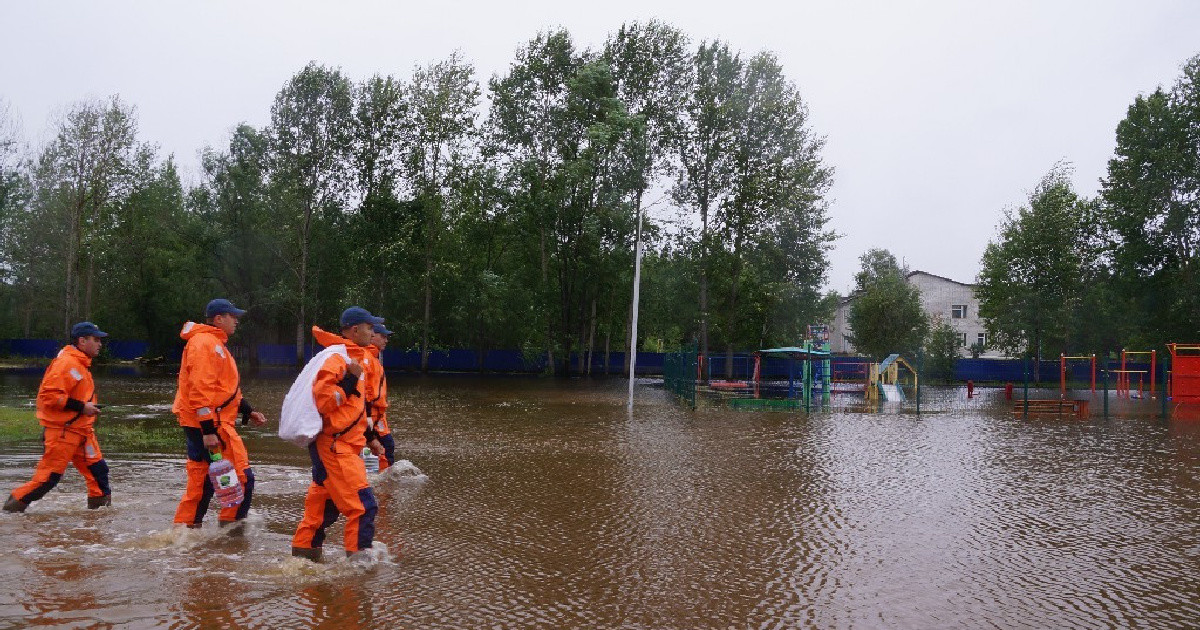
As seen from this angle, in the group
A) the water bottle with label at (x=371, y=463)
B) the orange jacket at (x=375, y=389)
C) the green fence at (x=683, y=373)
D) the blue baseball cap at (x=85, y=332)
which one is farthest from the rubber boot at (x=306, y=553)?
the green fence at (x=683, y=373)

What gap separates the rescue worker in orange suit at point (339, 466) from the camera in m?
5.52

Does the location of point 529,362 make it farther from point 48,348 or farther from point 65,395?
point 65,395

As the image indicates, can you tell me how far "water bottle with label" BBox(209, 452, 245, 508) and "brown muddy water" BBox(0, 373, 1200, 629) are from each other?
36 centimetres

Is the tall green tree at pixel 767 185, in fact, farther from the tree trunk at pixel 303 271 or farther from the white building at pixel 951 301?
the white building at pixel 951 301

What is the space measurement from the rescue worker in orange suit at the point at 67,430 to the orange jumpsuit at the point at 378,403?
2364mm

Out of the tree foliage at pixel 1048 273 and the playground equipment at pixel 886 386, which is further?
the tree foliage at pixel 1048 273

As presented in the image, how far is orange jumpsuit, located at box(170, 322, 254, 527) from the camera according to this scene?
6301 mm

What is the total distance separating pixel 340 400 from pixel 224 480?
5.41ft

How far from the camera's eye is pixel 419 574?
18.8 ft

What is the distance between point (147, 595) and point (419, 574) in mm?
1669

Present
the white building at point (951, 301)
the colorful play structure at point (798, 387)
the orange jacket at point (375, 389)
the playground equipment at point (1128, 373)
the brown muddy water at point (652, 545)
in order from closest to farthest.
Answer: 1. the brown muddy water at point (652, 545)
2. the orange jacket at point (375, 389)
3. the colorful play structure at point (798, 387)
4. the playground equipment at point (1128, 373)
5. the white building at point (951, 301)

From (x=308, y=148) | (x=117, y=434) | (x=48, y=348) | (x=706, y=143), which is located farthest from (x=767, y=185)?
(x=48, y=348)

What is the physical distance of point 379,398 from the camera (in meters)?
8.88

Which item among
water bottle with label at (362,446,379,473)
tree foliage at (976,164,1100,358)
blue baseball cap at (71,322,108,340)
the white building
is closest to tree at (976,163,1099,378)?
tree foliage at (976,164,1100,358)
